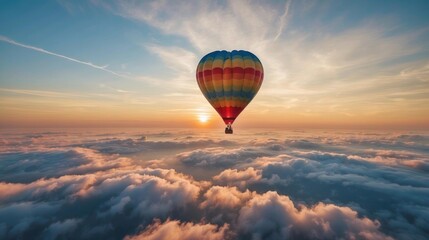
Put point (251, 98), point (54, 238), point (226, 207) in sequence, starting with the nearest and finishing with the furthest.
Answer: point (251, 98)
point (54, 238)
point (226, 207)

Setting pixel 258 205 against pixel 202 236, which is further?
pixel 258 205

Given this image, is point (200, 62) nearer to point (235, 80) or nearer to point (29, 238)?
point (235, 80)

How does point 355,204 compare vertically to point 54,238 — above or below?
above

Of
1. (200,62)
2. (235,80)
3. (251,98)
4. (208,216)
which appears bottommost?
(208,216)

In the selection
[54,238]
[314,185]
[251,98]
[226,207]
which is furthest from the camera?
[314,185]

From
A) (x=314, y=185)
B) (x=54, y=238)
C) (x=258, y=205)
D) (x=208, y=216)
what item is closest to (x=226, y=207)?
(x=208, y=216)
